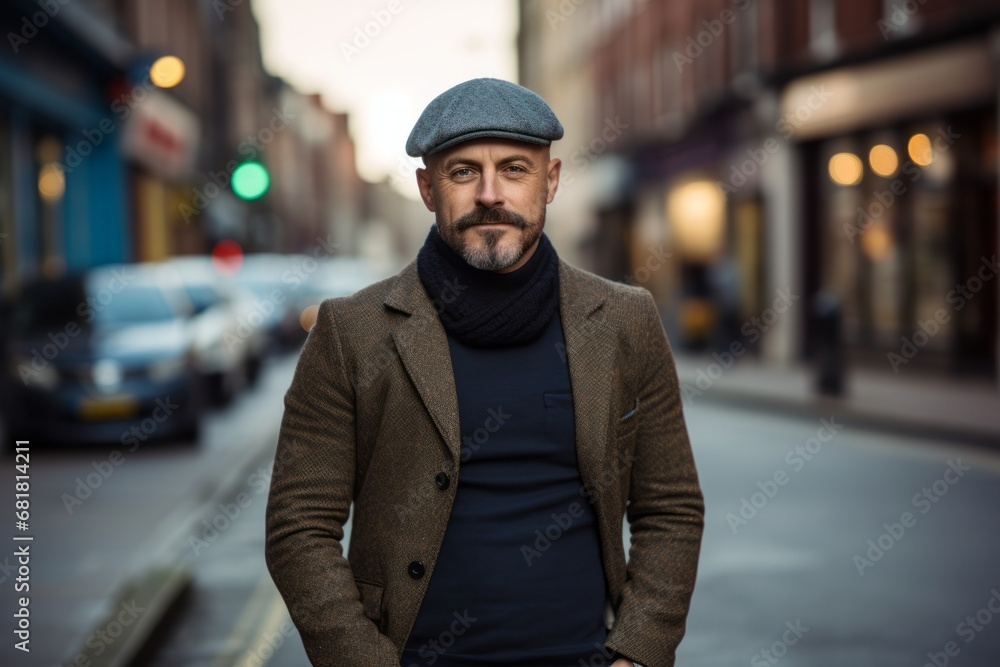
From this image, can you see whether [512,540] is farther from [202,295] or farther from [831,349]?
[202,295]

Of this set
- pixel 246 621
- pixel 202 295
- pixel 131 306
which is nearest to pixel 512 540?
pixel 246 621

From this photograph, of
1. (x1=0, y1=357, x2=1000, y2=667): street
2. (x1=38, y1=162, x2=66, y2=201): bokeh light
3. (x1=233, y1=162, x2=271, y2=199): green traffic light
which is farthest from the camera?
(x1=38, y1=162, x2=66, y2=201): bokeh light

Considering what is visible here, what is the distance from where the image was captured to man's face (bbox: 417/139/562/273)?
231cm

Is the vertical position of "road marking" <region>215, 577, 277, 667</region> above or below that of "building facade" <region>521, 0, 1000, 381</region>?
below

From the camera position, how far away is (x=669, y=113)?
105 ft

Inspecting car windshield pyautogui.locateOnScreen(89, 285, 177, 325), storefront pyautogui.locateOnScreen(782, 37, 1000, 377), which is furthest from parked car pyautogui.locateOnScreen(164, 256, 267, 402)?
storefront pyautogui.locateOnScreen(782, 37, 1000, 377)

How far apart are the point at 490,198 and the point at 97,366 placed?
1029cm

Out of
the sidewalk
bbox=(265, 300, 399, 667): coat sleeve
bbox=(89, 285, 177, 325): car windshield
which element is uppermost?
bbox=(89, 285, 177, 325): car windshield

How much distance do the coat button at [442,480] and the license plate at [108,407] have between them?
1016 cm

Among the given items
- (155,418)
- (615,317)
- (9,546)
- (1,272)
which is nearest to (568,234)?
(1,272)

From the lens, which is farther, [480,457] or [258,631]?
[258,631]

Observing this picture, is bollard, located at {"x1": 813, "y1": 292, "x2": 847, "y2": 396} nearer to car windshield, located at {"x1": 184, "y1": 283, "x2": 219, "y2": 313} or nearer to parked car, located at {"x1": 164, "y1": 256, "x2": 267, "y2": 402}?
parked car, located at {"x1": 164, "y1": 256, "x2": 267, "y2": 402}

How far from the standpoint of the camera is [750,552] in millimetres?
7348

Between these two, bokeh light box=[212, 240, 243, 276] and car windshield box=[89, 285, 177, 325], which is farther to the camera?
bokeh light box=[212, 240, 243, 276]
